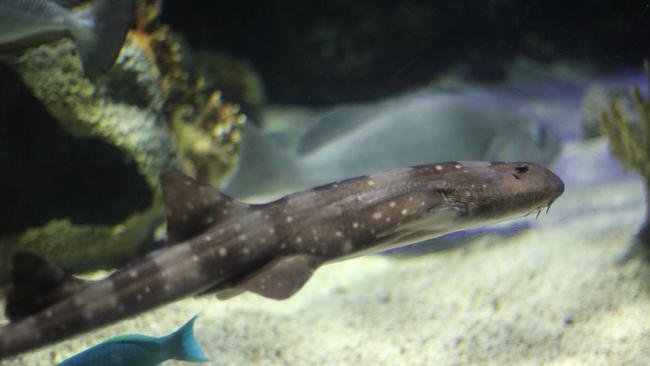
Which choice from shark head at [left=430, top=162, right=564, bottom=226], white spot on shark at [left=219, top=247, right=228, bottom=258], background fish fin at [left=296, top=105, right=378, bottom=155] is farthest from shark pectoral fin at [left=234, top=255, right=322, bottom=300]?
background fish fin at [left=296, top=105, right=378, bottom=155]

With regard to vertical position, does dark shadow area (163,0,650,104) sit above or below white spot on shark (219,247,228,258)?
above

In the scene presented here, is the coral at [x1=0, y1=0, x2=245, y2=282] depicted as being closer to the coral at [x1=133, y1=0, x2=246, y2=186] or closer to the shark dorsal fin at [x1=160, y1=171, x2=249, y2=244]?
the coral at [x1=133, y1=0, x2=246, y2=186]

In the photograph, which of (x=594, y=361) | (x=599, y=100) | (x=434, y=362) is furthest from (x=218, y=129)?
(x=599, y=100)

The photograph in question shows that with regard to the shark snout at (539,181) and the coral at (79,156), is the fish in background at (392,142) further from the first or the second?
the shark snout at (539,181)

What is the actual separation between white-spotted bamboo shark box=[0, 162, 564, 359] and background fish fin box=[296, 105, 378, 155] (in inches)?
155

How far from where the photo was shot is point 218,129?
711 cm

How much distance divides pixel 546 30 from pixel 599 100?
148 centimetres

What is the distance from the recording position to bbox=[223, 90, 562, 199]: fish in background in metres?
5.63

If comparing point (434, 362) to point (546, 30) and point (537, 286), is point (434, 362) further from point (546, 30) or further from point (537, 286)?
point (546, 30)

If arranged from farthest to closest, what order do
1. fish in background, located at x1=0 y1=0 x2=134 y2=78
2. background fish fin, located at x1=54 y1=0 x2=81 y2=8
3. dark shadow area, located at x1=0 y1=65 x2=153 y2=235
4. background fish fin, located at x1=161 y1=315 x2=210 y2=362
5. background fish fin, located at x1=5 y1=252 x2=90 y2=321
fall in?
dark shadow area, located at x1=0 y1=65 x2=153 y2=235 → background fish fin, located at x1=54 y1=0 x2=81 y2=8 → fish in background, located at x1=0 y1=0 x2=134 y2=78 → background fish fin, located at x1=161 y1=315 x2=210 y2=362 → background fish fin, located at x1=5 y1=252 x2=90 y2=321

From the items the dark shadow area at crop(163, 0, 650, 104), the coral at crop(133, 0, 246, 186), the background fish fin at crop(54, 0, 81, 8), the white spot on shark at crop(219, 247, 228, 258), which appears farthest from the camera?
the dark shadow area at crop(163, 0, 650, 104)

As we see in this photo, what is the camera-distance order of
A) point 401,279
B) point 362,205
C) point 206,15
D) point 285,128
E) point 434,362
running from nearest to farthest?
point 362,205 → point 434,362 → point 401,279 → point 285,128 → point 206,15

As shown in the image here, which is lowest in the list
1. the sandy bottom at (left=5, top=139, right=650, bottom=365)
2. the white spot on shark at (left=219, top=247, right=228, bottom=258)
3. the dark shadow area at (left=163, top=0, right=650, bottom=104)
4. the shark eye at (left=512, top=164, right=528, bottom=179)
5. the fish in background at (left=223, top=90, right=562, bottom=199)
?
the sandy bottom at (left=5, top=139, right=650, bottom=365)

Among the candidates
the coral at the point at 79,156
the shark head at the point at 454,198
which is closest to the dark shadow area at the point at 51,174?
the coral at the point at 79,156
